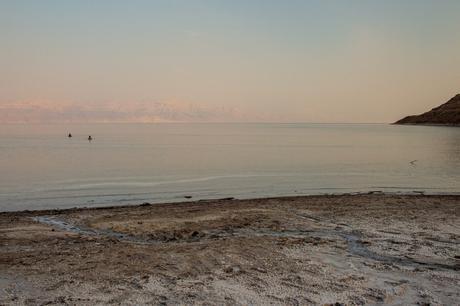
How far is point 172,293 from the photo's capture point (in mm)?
7762

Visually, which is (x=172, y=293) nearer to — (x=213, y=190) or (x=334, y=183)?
(x=213, y=190)

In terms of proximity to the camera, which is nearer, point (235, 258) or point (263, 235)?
point (235, 258)

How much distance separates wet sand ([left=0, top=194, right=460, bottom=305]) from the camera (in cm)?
773

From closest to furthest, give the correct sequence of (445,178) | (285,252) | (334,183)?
(285,252), (334,183), (445,178)

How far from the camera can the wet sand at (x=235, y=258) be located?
7.73m

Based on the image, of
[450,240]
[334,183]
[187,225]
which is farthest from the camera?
[334,183]

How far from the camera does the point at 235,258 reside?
9852 mm

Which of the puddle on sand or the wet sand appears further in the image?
the puddle on sand

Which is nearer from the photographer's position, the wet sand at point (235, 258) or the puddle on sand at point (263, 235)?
the wet sand at point (235, 258)

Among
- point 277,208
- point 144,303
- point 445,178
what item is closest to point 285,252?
point 144,303

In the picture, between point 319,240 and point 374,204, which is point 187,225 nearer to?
point 319,240

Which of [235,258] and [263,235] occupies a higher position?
[235,258]

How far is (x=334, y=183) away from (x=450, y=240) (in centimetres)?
1812

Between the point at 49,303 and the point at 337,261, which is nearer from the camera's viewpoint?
the point at 49,303
